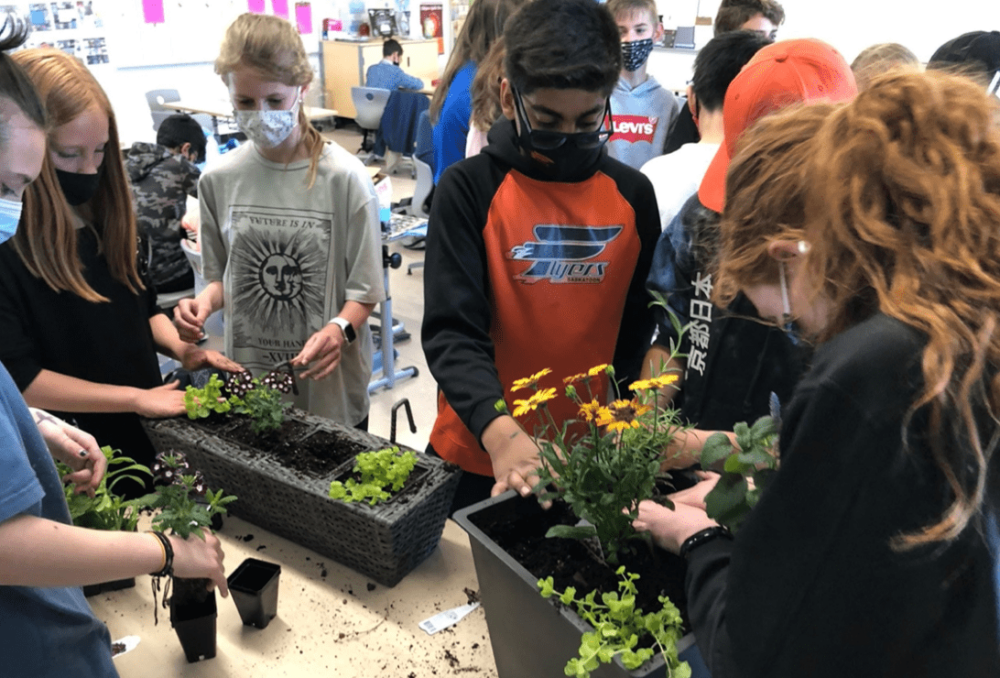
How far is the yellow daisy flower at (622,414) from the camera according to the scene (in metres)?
0.86

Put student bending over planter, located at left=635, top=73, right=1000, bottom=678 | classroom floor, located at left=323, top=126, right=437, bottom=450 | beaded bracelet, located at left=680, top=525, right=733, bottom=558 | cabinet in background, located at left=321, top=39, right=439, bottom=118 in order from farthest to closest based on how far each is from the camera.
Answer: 1. cabinet in background, located at left=321, top=39, right=439, bottom=118
2. classroom floor, located at left=323, top=126, right=437, bottom=450
3. beaded bracelet, located at left=680, top=525, right=733, bottom=558
4. student bending over planter, located at left=635, top=73, right=1000, bottom=678

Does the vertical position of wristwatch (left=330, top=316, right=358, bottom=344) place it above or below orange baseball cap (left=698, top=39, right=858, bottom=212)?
below

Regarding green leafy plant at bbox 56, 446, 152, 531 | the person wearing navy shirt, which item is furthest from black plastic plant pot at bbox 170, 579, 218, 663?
the person wearing navy shirt

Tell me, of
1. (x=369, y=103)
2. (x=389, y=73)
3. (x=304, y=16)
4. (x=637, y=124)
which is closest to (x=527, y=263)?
(x=637, y=124)

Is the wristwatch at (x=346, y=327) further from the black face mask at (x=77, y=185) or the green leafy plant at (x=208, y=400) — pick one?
the black face mask at (x=77, y=185)

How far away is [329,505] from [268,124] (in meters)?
0.93

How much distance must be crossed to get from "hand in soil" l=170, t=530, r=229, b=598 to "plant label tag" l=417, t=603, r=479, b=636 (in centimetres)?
31

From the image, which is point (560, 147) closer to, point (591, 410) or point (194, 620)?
point (591, 410)

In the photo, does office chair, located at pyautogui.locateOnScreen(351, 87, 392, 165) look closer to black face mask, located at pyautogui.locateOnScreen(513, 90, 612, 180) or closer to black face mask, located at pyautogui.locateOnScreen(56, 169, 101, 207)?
black face mask, located at pyautogui.locateOnScreen(56, 169, 101, 207)

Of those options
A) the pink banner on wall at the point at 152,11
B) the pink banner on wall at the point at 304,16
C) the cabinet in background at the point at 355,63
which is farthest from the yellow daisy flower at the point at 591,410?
the pink banner on wall at the point at 304,16

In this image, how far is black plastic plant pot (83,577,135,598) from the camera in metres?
1.16

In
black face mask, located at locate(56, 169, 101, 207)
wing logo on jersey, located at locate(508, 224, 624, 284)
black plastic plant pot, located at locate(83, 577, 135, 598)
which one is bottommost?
black plastic plant pot, located at locate(83, 577, 135, 598)

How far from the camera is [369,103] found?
25.0ft

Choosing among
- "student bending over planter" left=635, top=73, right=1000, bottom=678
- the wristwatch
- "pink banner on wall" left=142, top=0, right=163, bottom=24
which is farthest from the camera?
"pink banner on wall" left=142, top=0, right=163, bottom=24
